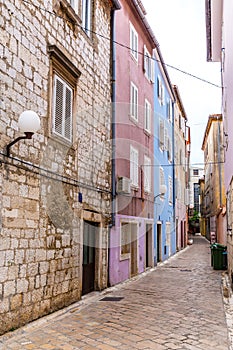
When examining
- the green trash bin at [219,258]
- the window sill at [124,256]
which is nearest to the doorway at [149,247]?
the green trash bin at [219,258]

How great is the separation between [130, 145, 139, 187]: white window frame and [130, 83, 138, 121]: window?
3.79ft

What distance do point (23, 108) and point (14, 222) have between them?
1.87m

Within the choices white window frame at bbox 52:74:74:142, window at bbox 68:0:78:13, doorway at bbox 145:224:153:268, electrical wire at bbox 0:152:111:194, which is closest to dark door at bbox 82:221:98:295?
electrical wire at bbox 0:152:111:194

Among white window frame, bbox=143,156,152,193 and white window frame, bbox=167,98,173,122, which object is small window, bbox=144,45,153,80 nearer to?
white window frame, bbox=143,156,152,193

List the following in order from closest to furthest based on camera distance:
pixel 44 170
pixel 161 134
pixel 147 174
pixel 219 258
Answer: pixel 44 170 → pixel 219 258 → pixel 147 174 → pixel 161 134

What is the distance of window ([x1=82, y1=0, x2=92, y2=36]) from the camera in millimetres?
9467

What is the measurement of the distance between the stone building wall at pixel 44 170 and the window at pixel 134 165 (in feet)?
9.74

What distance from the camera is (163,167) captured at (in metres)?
19.7

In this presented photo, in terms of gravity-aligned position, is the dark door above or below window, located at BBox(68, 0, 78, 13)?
below

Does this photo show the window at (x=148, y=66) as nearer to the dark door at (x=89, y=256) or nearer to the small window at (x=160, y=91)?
the small window at (x=160, y=91)

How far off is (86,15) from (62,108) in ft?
10.1

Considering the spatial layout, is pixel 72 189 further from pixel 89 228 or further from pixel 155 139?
pixel 155 139

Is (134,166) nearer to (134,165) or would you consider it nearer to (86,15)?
(134,165)

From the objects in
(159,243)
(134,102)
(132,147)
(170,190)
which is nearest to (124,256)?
(132,147)
